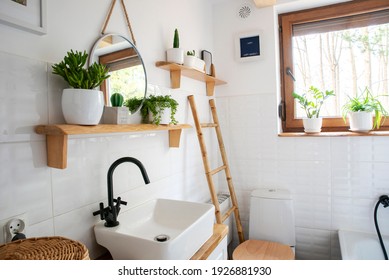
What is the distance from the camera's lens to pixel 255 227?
186 cm

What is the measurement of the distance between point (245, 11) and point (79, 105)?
5.58 feet

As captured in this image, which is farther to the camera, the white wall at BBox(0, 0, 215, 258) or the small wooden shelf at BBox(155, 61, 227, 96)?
the small wooden shelf at BBox(155, 61, 227, 96)

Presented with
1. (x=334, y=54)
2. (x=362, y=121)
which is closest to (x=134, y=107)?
(x=362, y=121)

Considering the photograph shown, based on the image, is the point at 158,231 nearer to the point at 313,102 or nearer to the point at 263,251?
the point at 263,251

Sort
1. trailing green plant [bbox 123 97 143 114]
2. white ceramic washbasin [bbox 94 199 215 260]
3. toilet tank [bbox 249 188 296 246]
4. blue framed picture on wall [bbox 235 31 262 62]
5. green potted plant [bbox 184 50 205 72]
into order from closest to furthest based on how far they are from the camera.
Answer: white ceramic washbasin [bbox 94 199 215 260]
trailing green plant [bbox 123 97 143 114]
green potted plant [bbox 184 50 205 72]
toilet tank [bbox 249 188 296 246]
blue framed picture on wall [bbox 235 31 262 62]

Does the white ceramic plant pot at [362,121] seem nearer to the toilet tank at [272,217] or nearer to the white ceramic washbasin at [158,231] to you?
the toilet tank at [272,217]

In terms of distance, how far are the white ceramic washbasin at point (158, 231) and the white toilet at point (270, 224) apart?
66 centimetres

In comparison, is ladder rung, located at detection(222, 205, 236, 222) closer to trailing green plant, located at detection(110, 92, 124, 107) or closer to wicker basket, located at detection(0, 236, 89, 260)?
trailing green plant, located at detection(110, 92, 124, 107)

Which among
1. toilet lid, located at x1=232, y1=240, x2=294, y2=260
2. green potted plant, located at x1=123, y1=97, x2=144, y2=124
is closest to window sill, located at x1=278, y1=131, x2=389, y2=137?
toilet lid, located at x1=232, y1=240, x2=294, y2=260

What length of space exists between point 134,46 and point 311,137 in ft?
4.53

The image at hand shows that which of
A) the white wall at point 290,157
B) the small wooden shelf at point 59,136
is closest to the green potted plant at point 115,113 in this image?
the small wooden shelf at point 59,136

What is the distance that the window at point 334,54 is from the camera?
1.80 m

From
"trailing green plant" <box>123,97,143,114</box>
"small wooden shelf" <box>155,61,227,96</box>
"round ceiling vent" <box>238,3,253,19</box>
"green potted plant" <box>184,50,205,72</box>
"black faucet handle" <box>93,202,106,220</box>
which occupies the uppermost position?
"round ceiling vent" <box>238,3,253,19</box>

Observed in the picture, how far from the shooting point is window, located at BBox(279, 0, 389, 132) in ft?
5.90
